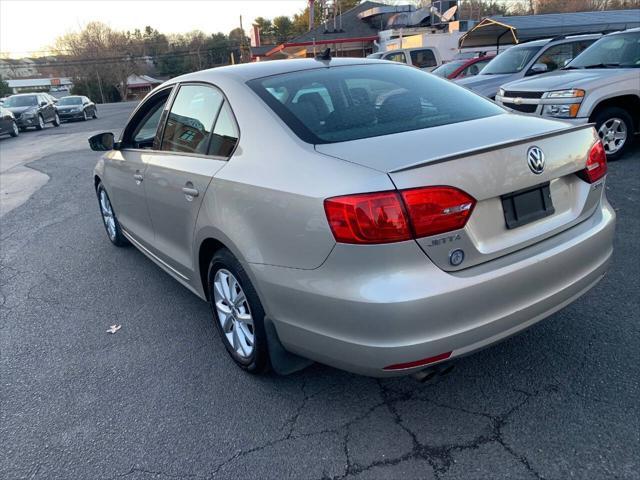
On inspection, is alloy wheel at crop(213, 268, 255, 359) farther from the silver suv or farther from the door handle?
the silver suv

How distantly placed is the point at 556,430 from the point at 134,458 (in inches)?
78.8

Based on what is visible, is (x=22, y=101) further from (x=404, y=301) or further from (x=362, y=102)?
(x=404, y=301)

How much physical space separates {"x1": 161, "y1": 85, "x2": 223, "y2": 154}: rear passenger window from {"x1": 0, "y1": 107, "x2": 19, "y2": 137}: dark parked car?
66.3 feet

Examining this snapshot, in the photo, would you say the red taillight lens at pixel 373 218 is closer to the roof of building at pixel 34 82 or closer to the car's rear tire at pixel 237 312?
the car's rear tire at pixel 237 312

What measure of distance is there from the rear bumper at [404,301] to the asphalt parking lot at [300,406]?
18.0 inches

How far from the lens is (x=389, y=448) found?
2.42 meters

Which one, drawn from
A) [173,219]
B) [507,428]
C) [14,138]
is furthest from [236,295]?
[14,138]

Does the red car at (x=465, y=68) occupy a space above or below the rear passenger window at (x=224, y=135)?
below

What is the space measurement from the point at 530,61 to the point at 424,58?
709 centimetres

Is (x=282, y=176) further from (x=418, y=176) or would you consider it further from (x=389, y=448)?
(x=389, y=448)

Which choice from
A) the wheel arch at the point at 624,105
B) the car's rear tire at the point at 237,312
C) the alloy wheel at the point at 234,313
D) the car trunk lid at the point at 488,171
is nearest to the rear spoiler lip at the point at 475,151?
the car trunk lid at the point at 488,171

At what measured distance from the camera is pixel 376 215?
2088 millimetres

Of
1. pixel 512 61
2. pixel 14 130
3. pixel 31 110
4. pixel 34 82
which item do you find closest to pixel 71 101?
pixel 31 110

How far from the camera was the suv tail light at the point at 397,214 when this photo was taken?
6.82 feet
